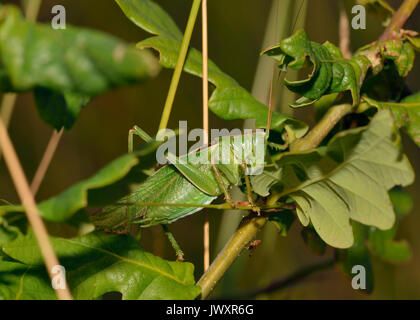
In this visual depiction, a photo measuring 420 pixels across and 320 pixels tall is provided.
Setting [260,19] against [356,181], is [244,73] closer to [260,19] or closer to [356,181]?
[260,19]

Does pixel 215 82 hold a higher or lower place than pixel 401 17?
lower

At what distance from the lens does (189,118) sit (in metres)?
1.83

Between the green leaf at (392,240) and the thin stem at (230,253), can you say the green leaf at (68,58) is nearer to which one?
the thin stem at (230,253)

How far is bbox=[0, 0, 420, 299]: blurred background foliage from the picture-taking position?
168cm

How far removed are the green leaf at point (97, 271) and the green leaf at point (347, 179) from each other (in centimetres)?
20

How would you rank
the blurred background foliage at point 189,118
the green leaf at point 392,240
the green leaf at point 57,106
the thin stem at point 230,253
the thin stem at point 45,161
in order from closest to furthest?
the green leaf at point 57,106
the thin stem at point 230,253
the thin stem at point 45,161
the green leaf at point 392,240
the blurred background foliage at point 189,118

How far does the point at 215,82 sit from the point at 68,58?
1.40ft

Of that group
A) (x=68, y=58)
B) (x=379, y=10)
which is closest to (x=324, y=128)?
(x=379, y=10)

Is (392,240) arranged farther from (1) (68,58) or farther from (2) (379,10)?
(1) (68,58)

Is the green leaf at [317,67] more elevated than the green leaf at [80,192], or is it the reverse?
the green leaf at [317,67]

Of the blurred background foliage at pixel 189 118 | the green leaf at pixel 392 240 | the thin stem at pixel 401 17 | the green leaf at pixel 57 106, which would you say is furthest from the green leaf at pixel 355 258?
the blurred background foliage at pixel 189 118

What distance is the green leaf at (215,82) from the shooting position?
685mm

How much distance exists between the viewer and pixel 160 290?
22.8 inches

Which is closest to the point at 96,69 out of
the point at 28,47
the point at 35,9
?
the point at 28,47
